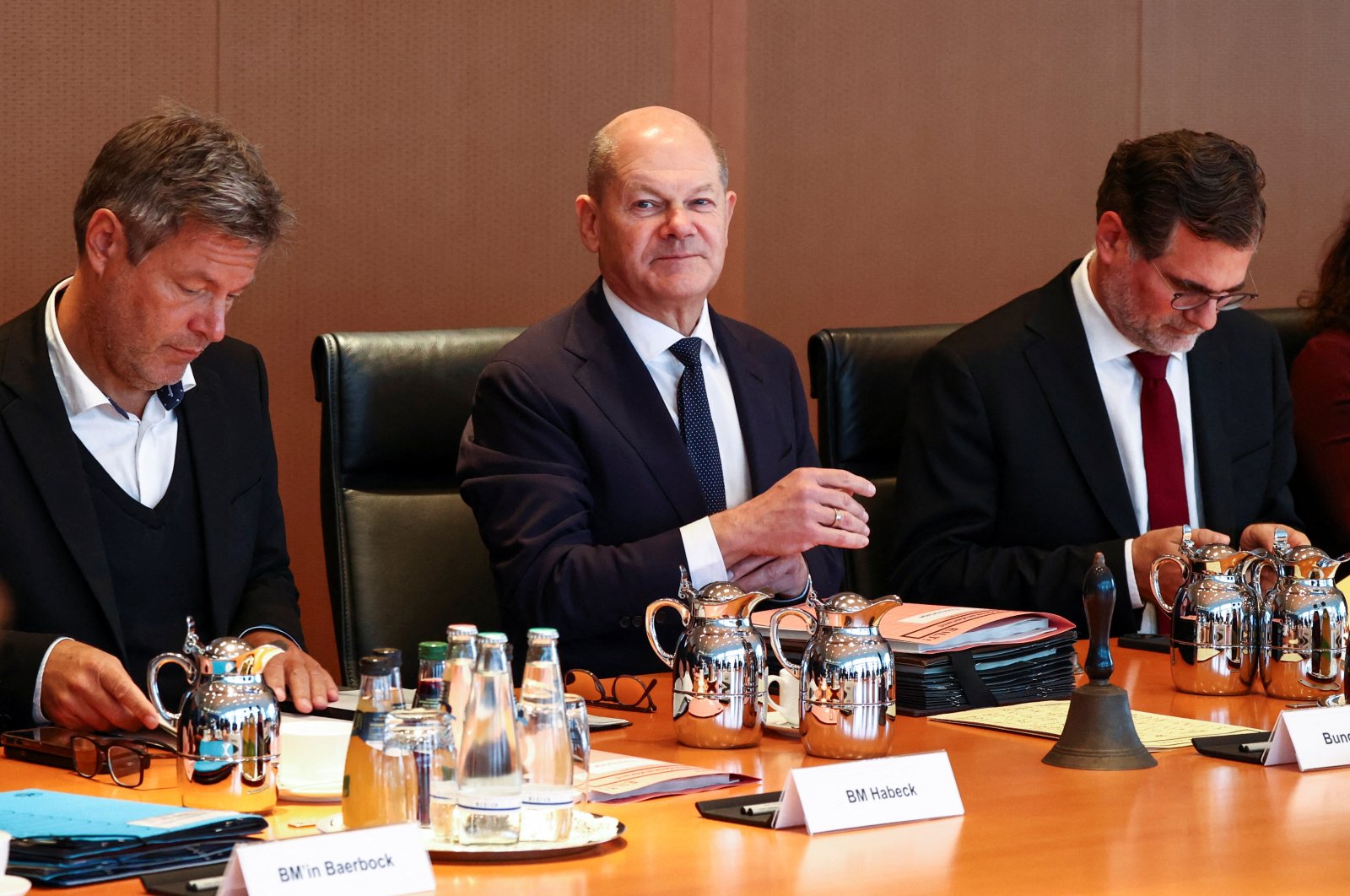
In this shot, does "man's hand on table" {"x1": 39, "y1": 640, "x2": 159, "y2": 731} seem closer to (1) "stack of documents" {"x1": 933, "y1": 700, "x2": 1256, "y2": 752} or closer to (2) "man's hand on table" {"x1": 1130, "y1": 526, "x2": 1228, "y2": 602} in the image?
(1) "stack of documents" {"x1": 933, "y1": 700, "x2": 1256, "y2": 752}

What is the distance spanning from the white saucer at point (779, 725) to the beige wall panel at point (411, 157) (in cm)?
194

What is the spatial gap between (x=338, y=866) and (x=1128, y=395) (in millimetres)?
2193

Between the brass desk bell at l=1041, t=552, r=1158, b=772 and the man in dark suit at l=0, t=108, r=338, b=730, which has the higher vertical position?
the man in dark suit at l=0, t=108, r=338, b=730

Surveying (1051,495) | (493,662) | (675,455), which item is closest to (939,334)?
(1051,495)

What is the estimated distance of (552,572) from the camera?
101 inches

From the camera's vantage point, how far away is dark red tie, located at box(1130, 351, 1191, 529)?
10.2ft

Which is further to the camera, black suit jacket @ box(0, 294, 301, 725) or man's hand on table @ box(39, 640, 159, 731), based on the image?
black suit jacket @ box(0, 294, 301, 725)

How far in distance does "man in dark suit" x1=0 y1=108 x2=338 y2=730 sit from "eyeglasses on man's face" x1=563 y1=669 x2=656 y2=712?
1.23ft

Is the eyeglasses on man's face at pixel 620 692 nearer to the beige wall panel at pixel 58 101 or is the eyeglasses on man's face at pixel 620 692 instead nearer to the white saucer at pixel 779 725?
the white saucer at pixel 779 725

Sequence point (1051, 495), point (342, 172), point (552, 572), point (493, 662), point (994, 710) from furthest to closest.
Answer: point (342, 172)
point (1051, 495)
point (552, 572)
point (994, 710)
point (493, 662)

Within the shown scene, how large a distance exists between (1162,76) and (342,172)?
90.0 inches

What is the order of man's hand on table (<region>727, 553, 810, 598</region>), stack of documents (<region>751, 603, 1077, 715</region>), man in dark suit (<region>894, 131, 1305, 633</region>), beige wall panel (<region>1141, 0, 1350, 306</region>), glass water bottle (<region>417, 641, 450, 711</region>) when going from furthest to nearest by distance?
1. beige wall panel (<region>1141, 0, 1350, 306</region>)
2. man in dark suit (<region>894, 131, 1305, 633</region>)
3. man's hand on table (<region>727, 553, 810, 598</region>)
4. stack of documents (<region>751, 603, 1077, 715</region>)
5. glass water bottle (<region>417, 641, 450, 711</region>)

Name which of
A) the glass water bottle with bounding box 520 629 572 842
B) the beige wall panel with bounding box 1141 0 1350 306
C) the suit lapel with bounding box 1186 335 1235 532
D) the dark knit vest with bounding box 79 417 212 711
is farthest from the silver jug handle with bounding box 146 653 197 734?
the beige wall panel with bounding box 1141 0 1350 306

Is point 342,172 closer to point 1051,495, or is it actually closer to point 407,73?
point 407,73
